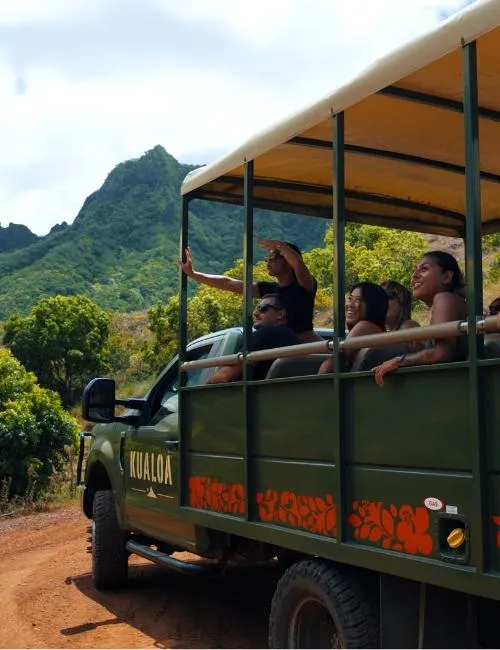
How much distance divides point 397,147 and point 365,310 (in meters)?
1.11

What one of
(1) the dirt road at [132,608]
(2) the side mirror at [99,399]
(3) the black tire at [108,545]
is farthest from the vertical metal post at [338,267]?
(3) the black tire at [108,545]

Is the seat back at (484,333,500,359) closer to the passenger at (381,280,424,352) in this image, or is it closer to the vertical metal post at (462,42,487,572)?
the vertical metal post at (462,42,487,572)

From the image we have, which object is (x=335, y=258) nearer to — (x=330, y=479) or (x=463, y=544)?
(x=330, y=479)

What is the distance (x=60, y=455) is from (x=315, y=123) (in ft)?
45.8

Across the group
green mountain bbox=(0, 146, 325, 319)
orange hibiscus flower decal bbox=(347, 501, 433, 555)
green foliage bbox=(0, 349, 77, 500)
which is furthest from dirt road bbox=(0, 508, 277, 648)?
green mountain bbox=(0, 146, 325, 319)

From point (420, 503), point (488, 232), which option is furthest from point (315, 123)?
point (488, 232)

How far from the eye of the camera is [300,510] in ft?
12.8

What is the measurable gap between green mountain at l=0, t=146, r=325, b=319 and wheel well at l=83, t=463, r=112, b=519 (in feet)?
247

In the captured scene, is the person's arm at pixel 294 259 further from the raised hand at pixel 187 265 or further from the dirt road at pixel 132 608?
the dirt road at pixel 132 608

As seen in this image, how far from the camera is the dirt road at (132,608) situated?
571 centimetres

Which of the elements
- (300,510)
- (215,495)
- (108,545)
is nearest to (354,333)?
(300,510)

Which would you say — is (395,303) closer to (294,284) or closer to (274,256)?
(294,284)

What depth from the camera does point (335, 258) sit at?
3.79m

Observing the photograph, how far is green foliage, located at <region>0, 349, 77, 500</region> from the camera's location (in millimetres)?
15719
